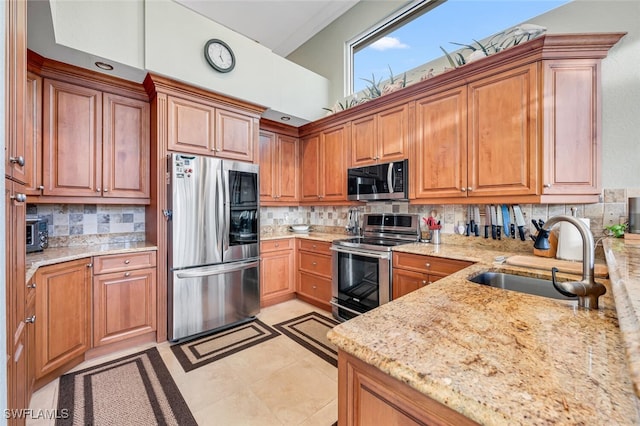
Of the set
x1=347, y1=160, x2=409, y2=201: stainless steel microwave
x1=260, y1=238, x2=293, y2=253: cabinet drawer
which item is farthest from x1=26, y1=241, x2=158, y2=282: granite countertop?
x1=347, y1=160, x2=409, y2=201: stainless steel microwave

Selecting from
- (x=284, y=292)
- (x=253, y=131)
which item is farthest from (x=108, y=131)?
(x=284, y=292)

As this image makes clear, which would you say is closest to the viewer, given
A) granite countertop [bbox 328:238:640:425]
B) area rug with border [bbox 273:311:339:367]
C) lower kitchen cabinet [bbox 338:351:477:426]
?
granite countertop [bbox 328:238:640:425]

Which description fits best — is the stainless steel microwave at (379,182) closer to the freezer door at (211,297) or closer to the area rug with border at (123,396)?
the freezer door at (211,297)

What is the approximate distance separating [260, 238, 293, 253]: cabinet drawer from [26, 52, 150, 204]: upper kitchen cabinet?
1323 mm

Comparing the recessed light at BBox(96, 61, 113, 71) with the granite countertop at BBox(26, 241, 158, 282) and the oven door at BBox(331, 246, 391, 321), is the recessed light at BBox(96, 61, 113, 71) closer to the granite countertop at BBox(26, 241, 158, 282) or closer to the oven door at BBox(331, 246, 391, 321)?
the granite countertop at BBox(26, 241, 158, 282)

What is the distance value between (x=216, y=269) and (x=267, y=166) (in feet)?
5.24

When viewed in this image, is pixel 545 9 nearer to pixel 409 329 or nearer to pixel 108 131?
pixel 409 329

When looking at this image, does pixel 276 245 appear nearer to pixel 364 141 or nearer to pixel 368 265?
pixel 368 265

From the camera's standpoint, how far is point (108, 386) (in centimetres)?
186

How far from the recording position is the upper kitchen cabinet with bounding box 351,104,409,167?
2768mm

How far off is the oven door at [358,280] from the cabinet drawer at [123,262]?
1.80 meters

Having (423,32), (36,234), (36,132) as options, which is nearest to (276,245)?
(36,234)

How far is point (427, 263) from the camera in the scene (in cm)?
223

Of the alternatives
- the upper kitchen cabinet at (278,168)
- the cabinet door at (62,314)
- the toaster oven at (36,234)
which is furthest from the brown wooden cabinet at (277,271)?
the toaster oven at (36,234)
